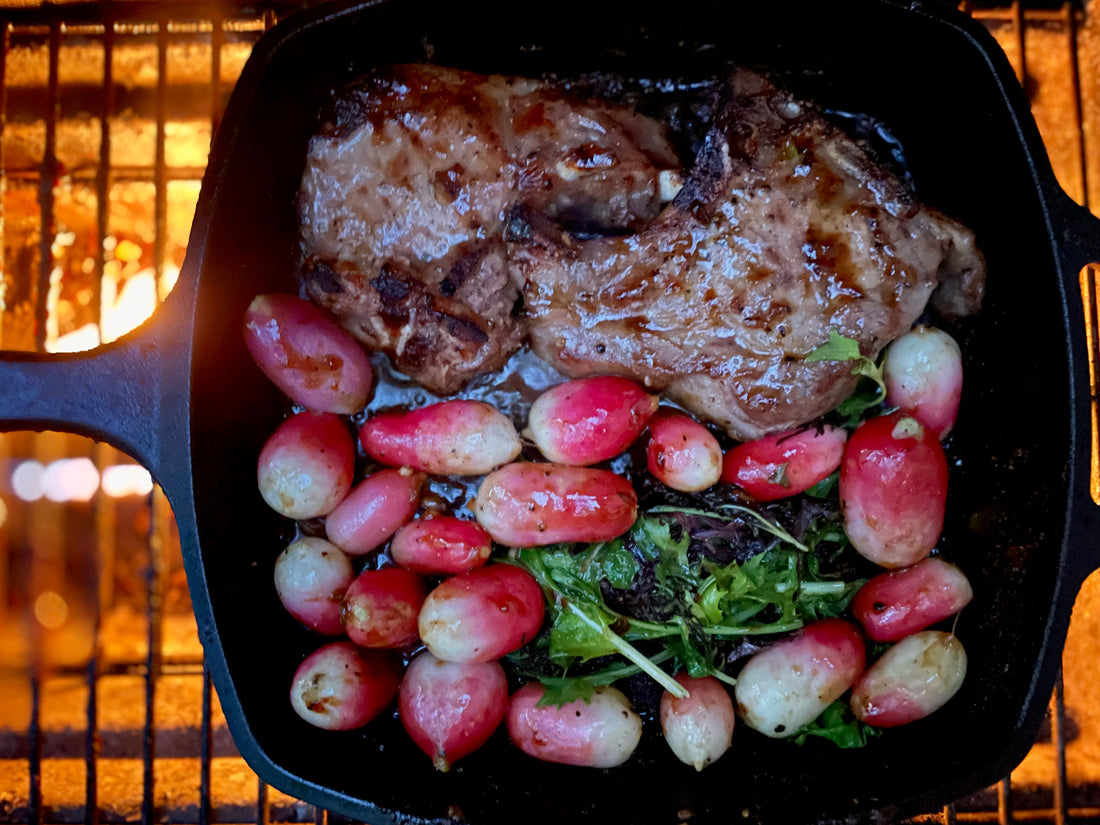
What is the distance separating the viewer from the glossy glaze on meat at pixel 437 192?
6.11 feet

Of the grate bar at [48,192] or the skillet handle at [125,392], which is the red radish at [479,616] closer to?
the skillet handle at [125,392]

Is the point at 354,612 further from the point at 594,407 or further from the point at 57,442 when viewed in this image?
the point at 57,442

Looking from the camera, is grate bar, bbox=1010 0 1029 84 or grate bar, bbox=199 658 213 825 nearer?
grate bar, bbox=199 658 213 825

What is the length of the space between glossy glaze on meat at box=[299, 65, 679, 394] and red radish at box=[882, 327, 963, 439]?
0.78 meters

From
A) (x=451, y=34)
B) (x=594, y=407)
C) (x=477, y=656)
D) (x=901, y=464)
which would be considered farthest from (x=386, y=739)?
(x=451, y=34)

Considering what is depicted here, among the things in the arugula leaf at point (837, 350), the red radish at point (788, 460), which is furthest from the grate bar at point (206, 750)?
the arugula leaf at point (837, 350)

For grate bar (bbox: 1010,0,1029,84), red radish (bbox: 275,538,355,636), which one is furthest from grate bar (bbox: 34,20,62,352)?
grate bar (bbox: 1010,0,1029,84)

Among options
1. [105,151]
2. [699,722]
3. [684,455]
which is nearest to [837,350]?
[684,455]

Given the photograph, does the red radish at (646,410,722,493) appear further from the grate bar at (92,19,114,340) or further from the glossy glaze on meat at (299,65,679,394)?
the grate bar at (92,19,114,340)

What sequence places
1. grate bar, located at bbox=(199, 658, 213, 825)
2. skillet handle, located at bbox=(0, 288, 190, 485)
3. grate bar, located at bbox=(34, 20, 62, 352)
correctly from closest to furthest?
skillet handle, located at bbox=(0, 288, 190, 485) < grate bar, located at bbox=(199, 658, 213, 825) < grate bar, located at bbox=(34, 20, 62, 352)

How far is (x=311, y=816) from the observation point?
2301mm

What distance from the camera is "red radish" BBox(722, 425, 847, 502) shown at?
1880mm

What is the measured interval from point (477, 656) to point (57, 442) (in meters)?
2.15

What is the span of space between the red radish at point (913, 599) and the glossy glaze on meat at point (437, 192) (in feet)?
3.85
